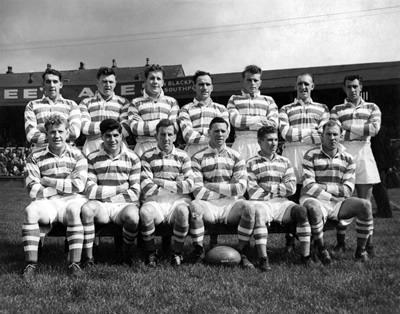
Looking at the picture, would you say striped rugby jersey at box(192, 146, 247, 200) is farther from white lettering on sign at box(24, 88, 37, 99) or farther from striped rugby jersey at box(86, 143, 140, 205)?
white lettering on sign at box(24, 88, 37, 99)

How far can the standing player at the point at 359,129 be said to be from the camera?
18.3 ft

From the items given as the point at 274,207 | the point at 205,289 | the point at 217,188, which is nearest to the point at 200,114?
the point at 217,188

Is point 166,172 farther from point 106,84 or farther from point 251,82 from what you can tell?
point 251,82

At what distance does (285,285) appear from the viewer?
399 cm

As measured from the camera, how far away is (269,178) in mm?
5047

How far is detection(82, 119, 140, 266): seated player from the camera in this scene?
4.68 metres

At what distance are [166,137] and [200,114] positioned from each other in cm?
78

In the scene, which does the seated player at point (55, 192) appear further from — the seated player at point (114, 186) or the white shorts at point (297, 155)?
the white shorts at point (297, 155)

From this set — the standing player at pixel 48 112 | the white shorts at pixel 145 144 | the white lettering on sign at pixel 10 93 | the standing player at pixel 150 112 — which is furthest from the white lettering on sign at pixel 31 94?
the white shorts at pixel 145 144

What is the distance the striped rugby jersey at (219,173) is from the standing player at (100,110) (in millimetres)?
1117

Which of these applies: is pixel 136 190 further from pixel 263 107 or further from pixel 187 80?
pixel 187 80

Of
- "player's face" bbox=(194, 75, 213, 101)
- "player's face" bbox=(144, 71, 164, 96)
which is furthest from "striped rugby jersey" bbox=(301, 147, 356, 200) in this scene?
"player's face" bbox=(144, 71, 164, 96)

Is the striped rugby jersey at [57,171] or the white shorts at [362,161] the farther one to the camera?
the white shorts at [362,161]

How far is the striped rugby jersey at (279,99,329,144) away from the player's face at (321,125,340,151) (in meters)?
0.33
